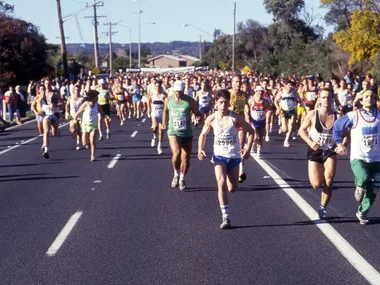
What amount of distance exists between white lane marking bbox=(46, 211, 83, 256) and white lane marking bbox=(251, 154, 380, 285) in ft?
10.3

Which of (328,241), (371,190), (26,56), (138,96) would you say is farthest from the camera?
(26,56)

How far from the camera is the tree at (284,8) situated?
72.1 meters

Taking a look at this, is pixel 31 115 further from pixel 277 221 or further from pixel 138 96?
pixel 277 221

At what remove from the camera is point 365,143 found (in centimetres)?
885

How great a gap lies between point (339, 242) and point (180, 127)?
4.40m

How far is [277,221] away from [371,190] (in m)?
1.28

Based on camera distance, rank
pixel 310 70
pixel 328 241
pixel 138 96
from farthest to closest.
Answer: pixel 310 70 < pixel 138 96 < pixel 328 241

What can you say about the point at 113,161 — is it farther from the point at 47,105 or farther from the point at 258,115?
the point at 258,115

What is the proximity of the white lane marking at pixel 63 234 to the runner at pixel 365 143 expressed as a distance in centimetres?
350

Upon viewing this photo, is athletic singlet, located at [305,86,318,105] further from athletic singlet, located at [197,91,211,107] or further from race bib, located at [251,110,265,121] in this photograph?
race bib, located at [251,110,265,121]

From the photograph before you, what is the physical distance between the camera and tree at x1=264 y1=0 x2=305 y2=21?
236 feet

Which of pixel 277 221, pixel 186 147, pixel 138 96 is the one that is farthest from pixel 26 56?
pixel 277 221

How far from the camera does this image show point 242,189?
40.0 ft

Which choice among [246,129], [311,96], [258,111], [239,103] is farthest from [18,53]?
[246,129]
